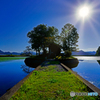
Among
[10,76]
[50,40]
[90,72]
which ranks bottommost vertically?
[90,72]

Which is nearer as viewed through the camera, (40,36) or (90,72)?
(90,72)

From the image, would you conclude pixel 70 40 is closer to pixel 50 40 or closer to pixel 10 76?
pixel 50 40

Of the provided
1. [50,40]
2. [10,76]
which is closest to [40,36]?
[50,40]

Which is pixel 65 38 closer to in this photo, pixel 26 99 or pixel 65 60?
pixel 65 60

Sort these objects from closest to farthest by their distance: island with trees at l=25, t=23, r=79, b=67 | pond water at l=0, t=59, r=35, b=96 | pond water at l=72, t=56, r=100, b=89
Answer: pond water at l=0, t=59, r=35, b=96
pond water at l=72, t=56, r=100, b=89
island with trees at l=25, t=23, r=79, b=67

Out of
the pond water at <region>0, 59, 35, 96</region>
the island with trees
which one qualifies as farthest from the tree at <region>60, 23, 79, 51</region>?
the pond water at <region>0, 59, 35, 96</region>

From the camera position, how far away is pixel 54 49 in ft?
86.3

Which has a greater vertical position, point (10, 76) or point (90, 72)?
point (10, 76)

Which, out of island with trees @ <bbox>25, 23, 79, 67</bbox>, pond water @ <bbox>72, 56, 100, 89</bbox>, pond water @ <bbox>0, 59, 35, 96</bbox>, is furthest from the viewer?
island with trees @ <bbox>25, 23, 79, 67</bbox>

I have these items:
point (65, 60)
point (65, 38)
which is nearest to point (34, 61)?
point (65, 60)

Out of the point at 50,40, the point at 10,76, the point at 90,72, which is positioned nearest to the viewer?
the point at 10,76

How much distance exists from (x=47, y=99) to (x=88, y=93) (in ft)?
5.92

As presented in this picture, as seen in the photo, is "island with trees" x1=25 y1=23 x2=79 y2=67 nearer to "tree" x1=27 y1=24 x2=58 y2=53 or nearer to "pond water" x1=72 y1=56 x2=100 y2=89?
"tree" x1=27 y1=24 x2=58 y2=53

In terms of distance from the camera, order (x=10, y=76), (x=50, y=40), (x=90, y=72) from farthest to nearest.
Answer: (x=50, y=40)
(x=90, y=72)
(x=10, y=76)
